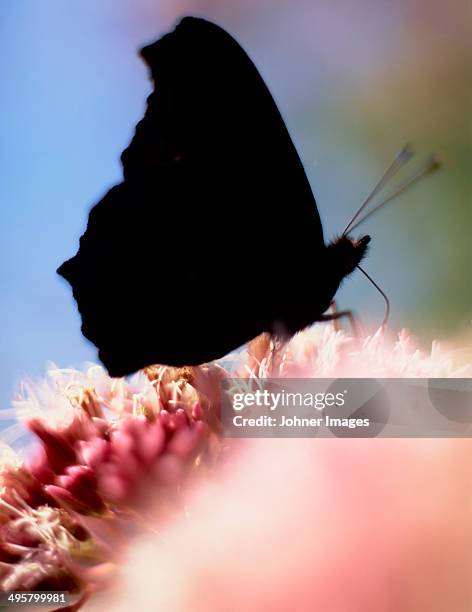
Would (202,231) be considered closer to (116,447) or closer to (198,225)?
(198,225)

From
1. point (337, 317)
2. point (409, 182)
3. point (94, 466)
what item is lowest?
point (94, 466)

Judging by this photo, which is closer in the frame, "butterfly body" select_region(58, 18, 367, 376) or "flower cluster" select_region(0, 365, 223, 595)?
"flower cluster" select_region(0, 365, 223, 595)

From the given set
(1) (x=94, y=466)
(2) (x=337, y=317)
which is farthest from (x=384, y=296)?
(1) (x=94, y=466)

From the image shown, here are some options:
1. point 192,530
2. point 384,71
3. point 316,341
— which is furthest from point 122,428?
point 384,71

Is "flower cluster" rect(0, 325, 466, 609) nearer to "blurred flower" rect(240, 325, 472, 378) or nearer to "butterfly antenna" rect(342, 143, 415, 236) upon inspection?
"blurred flower" rect(240, 325, 472, 378)

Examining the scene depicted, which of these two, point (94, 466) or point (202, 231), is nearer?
point (94, 466)

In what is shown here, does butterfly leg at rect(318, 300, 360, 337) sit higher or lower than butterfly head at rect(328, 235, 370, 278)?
lower

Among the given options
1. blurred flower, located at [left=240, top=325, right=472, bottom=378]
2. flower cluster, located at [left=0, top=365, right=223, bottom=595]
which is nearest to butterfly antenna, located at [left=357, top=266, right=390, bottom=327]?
blurred flower, located at [left=240, top=325, right=472, bottom=378]
